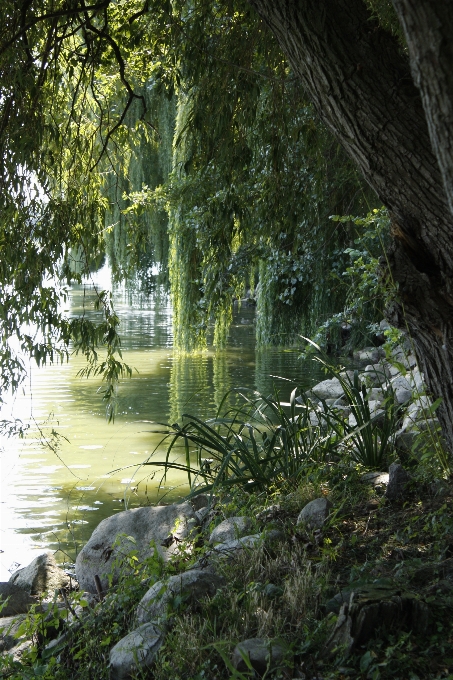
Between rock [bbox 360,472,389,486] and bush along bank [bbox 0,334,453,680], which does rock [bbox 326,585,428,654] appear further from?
rock [bbox 360,472,389,486]

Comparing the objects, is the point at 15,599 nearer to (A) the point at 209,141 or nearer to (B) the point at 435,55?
(A) the point at 209,141

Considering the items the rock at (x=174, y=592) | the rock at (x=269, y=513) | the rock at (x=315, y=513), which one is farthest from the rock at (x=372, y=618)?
the rock at (x=269, y=513)

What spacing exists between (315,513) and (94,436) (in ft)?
16.9

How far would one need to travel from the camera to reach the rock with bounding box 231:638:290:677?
255cm

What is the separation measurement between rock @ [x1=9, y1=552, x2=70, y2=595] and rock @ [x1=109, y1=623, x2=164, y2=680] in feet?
5.80

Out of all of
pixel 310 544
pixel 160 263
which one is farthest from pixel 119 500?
pixel 160 263

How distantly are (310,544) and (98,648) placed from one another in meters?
1.01

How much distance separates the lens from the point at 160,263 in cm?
1641

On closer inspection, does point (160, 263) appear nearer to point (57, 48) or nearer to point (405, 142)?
point (57, 48)

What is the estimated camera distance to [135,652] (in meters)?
2.77

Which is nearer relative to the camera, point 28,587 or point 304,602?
point 304,602

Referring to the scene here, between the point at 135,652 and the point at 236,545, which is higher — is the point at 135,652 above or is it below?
below

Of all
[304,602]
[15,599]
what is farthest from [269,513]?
[15,599]

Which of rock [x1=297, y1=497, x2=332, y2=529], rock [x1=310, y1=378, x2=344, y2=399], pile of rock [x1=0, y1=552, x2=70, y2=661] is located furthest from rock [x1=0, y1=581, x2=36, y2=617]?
rock [x1=310, y1=378, x2=344, y2=399]
